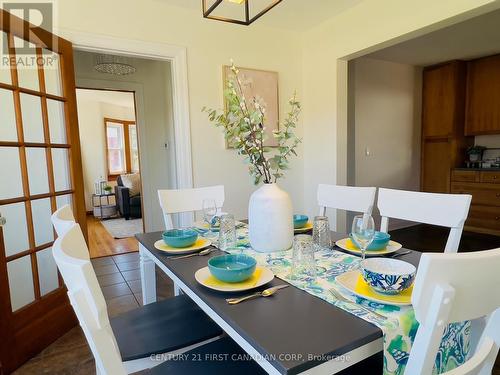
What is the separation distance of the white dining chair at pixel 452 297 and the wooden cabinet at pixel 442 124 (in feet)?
15.5

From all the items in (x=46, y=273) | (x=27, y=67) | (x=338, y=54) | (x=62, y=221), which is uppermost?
(x=338, y=54)

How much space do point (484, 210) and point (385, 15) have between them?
3.27 meters

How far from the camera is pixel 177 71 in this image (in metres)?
2.80

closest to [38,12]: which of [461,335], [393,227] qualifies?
[461,335]

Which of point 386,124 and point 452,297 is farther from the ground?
point 386,124

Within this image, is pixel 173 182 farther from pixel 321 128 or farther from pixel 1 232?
pixel 1 232

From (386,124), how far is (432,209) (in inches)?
133

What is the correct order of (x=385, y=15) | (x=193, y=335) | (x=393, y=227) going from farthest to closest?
(x=393, y=227), (x=385, y=15), (x=193, y=335)

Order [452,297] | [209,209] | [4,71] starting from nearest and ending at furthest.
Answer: [452,297] → [209,209] → [4,71]

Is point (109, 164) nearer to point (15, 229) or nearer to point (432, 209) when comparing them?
point (15, 229)

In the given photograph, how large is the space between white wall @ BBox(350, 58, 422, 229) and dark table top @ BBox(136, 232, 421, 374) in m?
3.66

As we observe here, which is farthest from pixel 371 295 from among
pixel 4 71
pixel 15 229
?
pixel 4 71

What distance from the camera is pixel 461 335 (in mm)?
865

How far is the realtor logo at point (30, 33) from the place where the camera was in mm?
1869
